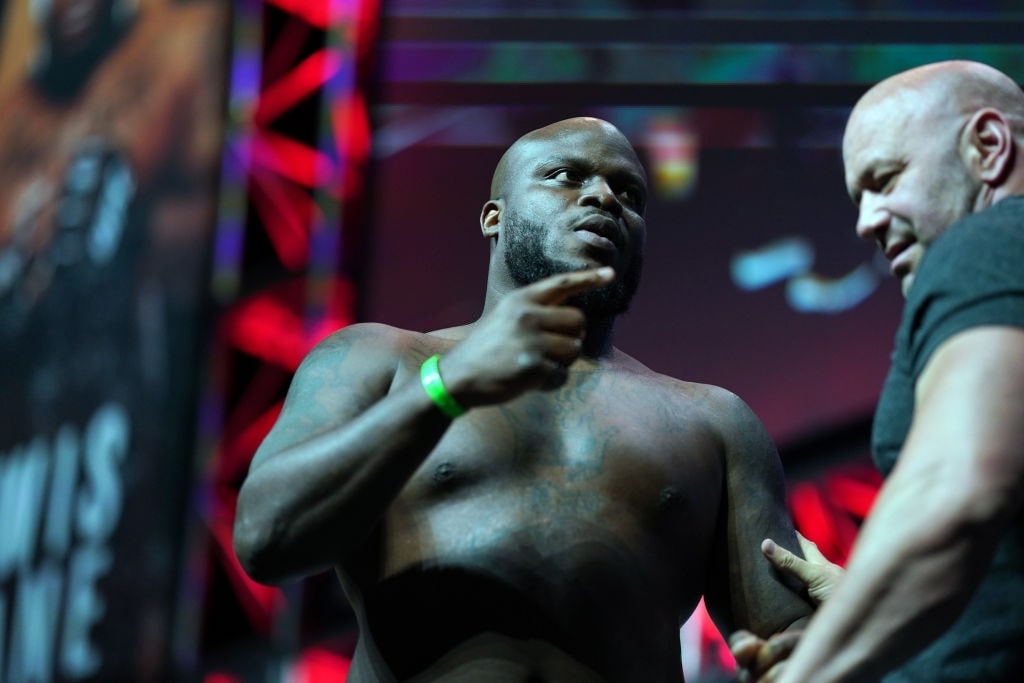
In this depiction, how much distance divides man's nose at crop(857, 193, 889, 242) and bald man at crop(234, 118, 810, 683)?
1.09ft

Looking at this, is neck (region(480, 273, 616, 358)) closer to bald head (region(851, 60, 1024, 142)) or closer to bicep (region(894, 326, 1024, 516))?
bald head (region(851, 60, 1024, 142))

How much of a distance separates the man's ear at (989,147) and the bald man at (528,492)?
0.47 meters

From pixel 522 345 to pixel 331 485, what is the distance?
34cm

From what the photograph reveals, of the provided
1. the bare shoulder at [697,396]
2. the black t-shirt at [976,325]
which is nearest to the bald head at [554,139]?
the bare shoulder at [697,396]

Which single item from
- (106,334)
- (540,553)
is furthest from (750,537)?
(106,334)

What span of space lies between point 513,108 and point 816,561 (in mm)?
3883

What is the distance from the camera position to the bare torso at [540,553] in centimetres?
204

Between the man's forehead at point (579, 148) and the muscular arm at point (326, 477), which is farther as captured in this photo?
the man's forehead at point (579, 148)

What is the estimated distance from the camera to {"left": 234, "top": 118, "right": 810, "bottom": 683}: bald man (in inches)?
74.0

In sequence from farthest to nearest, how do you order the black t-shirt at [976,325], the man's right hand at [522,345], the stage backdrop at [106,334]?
the stage backdrop at [106,334], the man's right hand at [522,345], the black t-shirt at [976,325]

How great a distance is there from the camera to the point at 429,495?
212cm

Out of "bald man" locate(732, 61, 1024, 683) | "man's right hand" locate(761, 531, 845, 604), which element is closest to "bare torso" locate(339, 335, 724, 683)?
"man's right hand" locate(761, 531, 845, 604)

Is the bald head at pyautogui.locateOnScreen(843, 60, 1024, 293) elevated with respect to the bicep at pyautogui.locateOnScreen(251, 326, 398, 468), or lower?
elevated

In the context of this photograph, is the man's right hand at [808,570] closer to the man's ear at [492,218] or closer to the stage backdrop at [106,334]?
the man's ear at [492,218]
